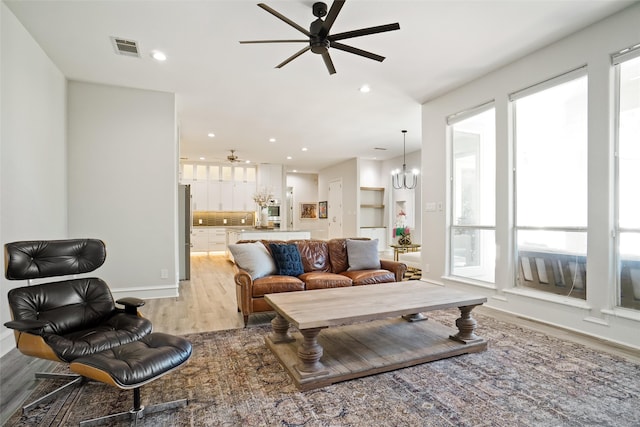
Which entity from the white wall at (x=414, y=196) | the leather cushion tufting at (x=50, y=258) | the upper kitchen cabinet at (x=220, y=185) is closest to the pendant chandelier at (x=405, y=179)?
the white wall at (x=414, y=196)

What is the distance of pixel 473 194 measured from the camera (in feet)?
15.1

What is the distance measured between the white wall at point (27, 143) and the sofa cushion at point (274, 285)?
215 centimetres

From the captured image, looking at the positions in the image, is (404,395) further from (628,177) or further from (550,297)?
(628,177)

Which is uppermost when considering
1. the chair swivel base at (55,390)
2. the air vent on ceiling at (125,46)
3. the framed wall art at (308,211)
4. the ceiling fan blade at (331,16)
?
the air vent on ceiling at (125,46)

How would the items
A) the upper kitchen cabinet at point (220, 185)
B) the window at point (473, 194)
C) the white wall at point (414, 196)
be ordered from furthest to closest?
the upper kitchen cabinet at point (220, 185) → the white wall at point (414, 196) → the window at point (473, 194)

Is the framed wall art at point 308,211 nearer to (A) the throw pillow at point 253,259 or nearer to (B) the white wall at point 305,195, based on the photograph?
(B) the white wall at point 305,195

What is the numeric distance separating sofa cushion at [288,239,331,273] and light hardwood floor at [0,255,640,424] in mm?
838

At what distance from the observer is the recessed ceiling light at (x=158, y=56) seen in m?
3.59

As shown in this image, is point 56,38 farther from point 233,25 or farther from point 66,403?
point 66,403

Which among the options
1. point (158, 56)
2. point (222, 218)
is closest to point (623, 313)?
point (158, 56)

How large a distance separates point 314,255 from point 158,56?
10.0 feet

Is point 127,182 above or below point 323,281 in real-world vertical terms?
above

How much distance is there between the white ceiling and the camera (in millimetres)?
2852

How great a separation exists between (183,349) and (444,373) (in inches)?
72.7
